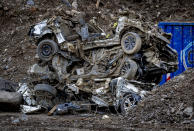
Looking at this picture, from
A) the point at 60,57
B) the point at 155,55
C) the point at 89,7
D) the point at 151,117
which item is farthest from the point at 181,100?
the point at 89,7

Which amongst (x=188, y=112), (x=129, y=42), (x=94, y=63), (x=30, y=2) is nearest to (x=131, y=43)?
(x=129, y=42)

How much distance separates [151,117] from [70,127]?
5.35 feet

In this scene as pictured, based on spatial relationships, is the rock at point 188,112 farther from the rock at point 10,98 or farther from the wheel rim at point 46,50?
the wheel rim at point 46,50

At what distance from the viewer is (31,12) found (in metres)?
20.4

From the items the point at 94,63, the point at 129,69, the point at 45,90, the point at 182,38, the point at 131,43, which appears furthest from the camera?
the point at 182,38

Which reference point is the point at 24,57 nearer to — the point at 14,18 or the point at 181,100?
the point at 14,18

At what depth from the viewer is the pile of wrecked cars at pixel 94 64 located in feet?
34.7

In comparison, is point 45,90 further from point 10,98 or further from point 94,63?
point 94,63

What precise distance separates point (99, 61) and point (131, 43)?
50.3 inches

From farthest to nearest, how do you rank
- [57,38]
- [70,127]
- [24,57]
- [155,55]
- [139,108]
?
[24,57]
[57,38]
[155,55]
[139,108]
[70,127]

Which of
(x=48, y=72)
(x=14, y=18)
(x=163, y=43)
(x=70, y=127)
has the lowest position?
(x=70, y=127)

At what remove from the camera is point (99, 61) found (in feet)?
37.7

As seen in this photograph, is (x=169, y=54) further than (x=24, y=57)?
No

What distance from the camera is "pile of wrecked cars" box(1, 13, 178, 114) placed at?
10.6 m
